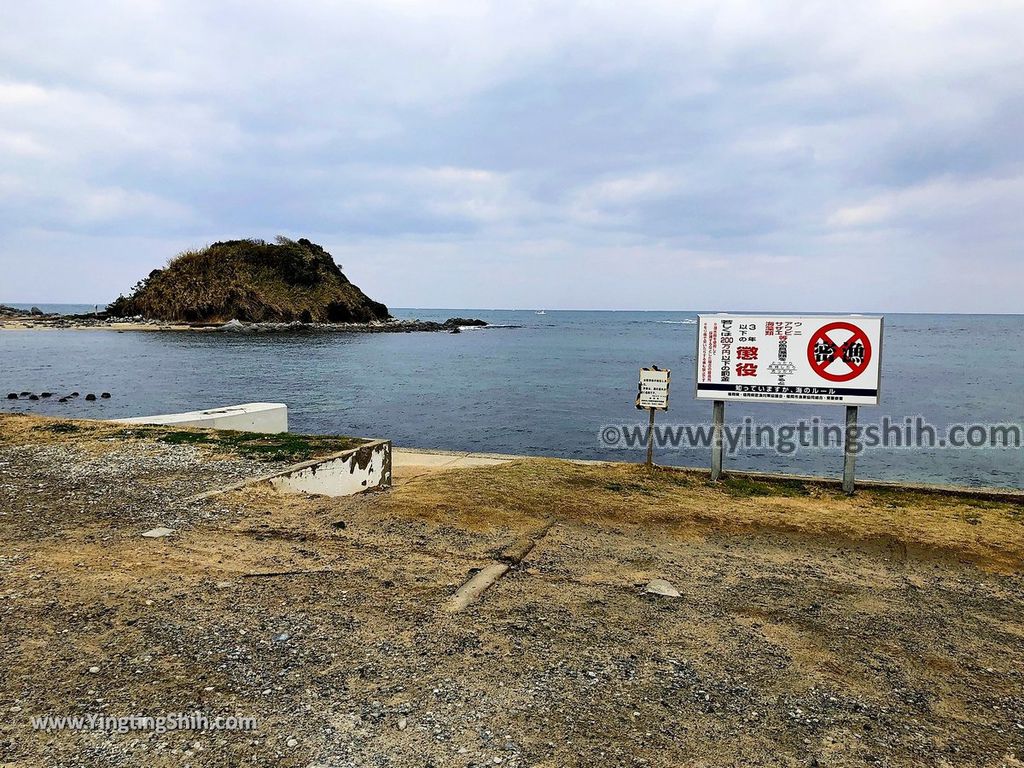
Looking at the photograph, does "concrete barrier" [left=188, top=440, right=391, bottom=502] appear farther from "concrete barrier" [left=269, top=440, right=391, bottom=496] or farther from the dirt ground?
the dirt ground

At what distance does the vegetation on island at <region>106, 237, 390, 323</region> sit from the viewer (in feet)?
323

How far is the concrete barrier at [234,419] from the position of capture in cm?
1395

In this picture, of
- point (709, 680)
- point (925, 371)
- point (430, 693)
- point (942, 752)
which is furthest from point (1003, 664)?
point (925, 371)

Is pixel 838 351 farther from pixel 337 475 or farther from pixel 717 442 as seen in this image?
pixel 337 475

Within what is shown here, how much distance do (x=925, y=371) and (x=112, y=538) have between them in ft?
172

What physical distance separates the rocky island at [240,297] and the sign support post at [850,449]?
92.4 meters

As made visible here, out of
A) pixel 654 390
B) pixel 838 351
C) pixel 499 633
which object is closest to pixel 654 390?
pixel 654 390

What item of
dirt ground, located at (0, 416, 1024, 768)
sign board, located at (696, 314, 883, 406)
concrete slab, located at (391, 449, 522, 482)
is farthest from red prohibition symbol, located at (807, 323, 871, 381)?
concrete slab, located at (391, 449, 522, 482)

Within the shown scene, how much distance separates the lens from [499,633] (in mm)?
4629

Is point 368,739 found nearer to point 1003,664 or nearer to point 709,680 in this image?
point 709,680

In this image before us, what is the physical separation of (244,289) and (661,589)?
104 m

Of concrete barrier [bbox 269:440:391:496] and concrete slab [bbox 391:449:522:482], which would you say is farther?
concrete slab [bbox 391:449:522:482]

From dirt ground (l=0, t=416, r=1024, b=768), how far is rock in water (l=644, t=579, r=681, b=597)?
0.10 meters

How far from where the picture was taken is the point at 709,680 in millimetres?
4094
